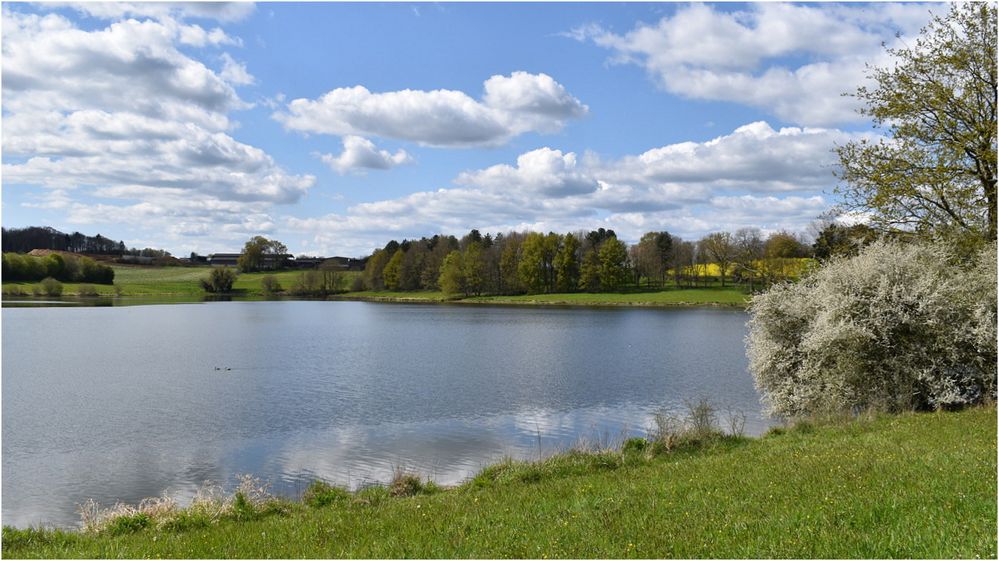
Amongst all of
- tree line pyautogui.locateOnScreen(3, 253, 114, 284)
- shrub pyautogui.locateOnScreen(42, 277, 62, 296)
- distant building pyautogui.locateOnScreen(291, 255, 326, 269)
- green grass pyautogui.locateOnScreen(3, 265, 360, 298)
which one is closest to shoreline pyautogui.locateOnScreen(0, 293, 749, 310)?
shrub pyautogui.locateOnScreen(42, 277, 62, 296)

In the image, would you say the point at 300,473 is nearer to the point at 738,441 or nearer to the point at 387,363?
the point at 738,441

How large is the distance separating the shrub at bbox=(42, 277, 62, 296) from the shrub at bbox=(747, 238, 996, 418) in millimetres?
136773

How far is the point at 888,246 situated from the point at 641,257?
4042 inches

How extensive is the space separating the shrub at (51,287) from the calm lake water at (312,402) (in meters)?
79.7

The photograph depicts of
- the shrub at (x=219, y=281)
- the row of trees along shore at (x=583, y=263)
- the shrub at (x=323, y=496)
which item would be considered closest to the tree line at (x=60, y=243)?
the shrub at (x=219, y=281)

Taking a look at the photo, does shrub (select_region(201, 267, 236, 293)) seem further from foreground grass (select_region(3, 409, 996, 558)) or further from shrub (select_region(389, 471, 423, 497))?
foreground grass (select_region(3, 409, 996, 558))

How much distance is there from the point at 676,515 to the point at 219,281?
508ft

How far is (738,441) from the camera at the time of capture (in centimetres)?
1689

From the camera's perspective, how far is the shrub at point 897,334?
1972 cm

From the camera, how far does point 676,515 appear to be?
30.6ft

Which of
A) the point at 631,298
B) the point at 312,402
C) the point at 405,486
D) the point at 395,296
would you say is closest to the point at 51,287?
the point at 395,296

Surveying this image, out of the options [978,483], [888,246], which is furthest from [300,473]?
[888,246]

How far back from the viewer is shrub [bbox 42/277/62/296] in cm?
12481

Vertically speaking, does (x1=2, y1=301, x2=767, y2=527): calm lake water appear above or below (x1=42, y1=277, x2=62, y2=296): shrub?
below
